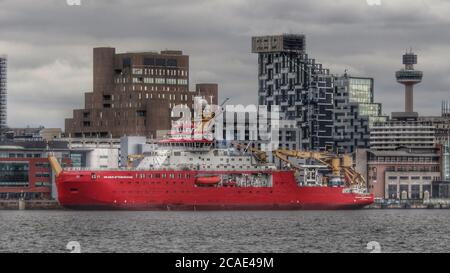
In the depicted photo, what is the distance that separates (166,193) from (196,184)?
3.46 metres

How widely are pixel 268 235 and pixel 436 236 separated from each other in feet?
34.8

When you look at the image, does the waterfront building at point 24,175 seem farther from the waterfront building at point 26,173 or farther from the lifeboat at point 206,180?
the lifeboat at point 206,180

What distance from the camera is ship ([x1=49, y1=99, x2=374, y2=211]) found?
4628 inches

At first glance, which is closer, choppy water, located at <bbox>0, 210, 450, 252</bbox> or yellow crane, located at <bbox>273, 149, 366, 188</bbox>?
choppy water, located at <bbox>0, 210, 450, 252</bbox>

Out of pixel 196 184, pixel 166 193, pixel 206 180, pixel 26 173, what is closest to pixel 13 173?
pixel 26 173

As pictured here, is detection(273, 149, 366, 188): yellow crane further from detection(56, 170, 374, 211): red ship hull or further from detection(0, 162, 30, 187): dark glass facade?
detection(0, 162, 30, 187): dark glass facade

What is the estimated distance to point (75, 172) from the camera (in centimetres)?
11850

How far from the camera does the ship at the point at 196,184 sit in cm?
11756

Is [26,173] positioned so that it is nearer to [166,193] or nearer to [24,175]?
Result: [24,175]

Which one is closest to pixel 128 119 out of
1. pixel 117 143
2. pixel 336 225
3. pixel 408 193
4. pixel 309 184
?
pixel 117 143

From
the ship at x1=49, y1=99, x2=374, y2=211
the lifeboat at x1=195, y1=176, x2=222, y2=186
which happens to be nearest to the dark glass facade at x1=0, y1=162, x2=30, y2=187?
the ship at x1=49, y1=99, x2=374, y2=211

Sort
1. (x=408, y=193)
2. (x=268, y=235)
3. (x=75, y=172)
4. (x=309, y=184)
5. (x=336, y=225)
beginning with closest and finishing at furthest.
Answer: (x=268, y=235) → (x=336, y=225) → (x=75, y=172) → (x=309, y=184) → (x=408, y=193)
